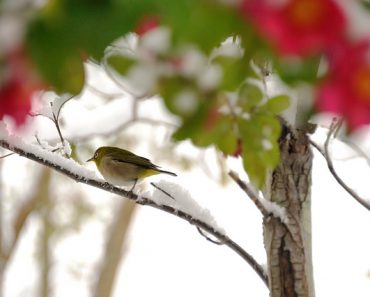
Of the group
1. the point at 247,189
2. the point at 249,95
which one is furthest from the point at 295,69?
the point at 247,189

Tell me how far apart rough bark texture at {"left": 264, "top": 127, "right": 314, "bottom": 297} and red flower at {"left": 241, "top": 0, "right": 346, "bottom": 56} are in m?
0.61

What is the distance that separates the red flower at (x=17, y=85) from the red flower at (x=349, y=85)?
4.7 inches

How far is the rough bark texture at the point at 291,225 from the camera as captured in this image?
871 mm

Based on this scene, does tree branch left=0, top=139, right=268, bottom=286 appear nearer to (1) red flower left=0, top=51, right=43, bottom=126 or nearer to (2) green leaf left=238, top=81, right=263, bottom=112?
(2) green leaf left=238, top=81, right=263, bottom=112

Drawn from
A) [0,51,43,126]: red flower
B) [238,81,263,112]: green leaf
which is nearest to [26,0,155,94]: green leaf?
[0,51,43,126]: red flower

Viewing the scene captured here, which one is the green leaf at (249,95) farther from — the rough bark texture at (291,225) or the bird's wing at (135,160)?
the bird's wing at (135,160)

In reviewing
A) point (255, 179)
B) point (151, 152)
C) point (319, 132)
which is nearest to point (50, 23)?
point (255, 179)

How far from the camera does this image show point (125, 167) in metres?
1.79

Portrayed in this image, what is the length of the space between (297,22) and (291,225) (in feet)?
2.19

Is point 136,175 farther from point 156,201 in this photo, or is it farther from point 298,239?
point 298,239

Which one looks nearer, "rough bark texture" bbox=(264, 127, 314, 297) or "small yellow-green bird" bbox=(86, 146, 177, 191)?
"rough bark texture" bbox=(264, 127, 314, 297)

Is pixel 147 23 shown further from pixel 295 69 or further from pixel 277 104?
pixel 277 104

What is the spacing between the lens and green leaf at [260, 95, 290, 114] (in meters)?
0.46

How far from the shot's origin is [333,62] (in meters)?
0.27
